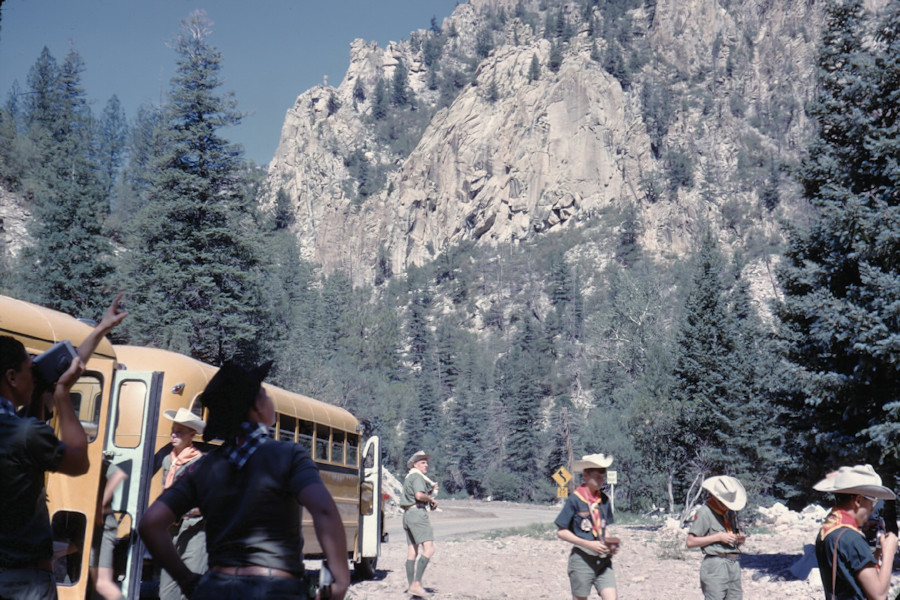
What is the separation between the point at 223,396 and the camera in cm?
316

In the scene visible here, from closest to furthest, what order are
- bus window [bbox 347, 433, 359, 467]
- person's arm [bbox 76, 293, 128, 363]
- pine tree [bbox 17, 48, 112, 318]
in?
person's arm [bbox 76, 293, 128, 363] < bus window [bbox 347, 433, 359, 467] < pine tree [bbox 17, 48, 112, 318]

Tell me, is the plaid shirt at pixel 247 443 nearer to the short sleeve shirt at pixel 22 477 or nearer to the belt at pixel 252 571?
the belt at pixel 252 571

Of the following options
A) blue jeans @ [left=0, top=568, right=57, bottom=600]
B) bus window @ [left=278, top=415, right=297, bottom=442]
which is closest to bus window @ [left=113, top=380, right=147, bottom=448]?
bus window @ [left=278, top=415, right=297, bottom=442]

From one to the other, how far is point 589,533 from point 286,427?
5.90 m

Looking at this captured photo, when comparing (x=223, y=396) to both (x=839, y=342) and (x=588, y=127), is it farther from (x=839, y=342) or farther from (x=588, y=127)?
(x=588, y=127)

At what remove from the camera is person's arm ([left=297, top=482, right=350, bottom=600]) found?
9.61 ft

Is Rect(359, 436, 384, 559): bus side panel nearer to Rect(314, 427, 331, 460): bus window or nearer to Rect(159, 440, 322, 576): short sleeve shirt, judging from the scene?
Rect(314, 427, 331, 460): bus window

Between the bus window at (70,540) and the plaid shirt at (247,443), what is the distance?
4561mm

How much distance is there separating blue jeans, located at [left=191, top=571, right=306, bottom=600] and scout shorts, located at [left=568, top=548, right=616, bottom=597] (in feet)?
14.2

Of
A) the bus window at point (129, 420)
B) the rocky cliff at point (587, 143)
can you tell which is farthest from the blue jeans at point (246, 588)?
the rocky cliff at point (587, 143)

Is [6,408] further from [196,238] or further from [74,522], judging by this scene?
[196,238]

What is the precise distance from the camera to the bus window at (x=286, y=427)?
446 inches

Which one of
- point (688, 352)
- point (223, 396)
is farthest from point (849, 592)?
point (688, 352)

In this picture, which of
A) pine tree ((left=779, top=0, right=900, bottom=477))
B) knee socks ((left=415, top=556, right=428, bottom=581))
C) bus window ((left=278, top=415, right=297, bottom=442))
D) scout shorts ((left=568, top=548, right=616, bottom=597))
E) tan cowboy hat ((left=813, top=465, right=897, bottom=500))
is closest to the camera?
tan cowboy hat ((left=813, top=465, right=897, bottom=500))
